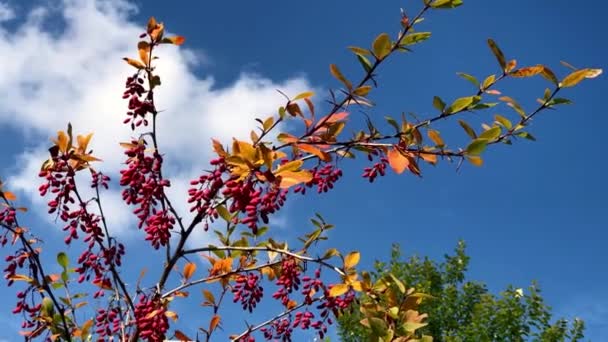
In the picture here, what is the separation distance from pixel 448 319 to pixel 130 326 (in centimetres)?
899

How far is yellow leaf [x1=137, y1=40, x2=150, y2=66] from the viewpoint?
3.07 metres

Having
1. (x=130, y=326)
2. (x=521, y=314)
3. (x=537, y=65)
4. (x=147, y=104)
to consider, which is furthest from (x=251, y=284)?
(x=521, y=314)

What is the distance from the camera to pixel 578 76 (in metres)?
2.87

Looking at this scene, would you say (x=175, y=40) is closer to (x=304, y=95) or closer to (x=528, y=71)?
(x=304, y=95)

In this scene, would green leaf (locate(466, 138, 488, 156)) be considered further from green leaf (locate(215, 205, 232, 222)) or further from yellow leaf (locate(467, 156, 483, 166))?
green leaf (locate(215, 205, 232, 222))

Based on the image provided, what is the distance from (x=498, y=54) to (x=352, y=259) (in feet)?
3.68

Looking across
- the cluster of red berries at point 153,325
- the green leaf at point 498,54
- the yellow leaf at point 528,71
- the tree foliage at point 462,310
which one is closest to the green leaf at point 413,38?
the green leaf at point 498,54

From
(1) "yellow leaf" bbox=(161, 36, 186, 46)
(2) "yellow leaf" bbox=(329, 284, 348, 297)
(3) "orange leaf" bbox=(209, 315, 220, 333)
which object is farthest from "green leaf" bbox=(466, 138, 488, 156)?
(3) "orange leaf" bbox=(209, 315, 220, 333)

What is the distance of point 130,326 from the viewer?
3346mm

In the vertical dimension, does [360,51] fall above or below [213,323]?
above

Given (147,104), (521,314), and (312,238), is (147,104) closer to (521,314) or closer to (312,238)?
(312,238)

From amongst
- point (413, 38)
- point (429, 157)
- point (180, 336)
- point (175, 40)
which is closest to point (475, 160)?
point (429, 157)

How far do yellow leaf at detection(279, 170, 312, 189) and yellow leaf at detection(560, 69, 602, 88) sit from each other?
129 centimetres

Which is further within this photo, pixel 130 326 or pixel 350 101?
pixel 130 326
